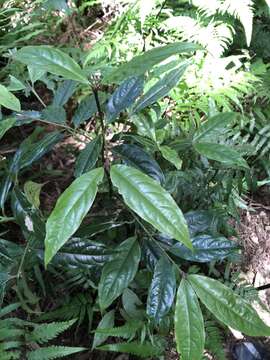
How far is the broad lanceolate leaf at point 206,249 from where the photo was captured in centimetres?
118

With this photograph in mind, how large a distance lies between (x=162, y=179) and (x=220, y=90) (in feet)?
4.52

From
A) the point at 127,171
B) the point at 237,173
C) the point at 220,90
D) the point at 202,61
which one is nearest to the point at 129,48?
the point at 202,61

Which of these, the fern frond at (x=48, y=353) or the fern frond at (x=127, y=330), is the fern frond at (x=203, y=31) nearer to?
the fern frond at (x=127, y=330)

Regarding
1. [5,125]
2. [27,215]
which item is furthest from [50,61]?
[27,215]

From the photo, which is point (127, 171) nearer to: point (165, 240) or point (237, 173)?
point (165, 240)

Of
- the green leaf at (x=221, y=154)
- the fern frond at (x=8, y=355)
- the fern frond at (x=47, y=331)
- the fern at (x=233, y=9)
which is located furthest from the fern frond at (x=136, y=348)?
the fern at (x=233, y=9)

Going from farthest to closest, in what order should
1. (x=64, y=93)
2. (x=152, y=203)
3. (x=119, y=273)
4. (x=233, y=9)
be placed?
(x=233, y=9)
(x=64, y=93)
(x=119, y=273)
(x=152, y=203)

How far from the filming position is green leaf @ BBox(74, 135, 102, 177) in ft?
3.46

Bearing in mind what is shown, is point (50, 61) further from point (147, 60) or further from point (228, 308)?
point (228, 308)

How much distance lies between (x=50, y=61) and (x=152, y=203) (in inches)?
14.0

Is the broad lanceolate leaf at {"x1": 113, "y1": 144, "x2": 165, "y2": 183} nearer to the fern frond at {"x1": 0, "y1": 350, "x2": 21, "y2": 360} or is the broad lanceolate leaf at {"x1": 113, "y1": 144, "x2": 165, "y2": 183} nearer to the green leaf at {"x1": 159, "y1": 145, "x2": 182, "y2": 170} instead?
the green leaf at {"x1": 159, "y1": 145, "x2": 182, "y2": 170}

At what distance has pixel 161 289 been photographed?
1.09 metres

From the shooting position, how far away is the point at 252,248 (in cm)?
208

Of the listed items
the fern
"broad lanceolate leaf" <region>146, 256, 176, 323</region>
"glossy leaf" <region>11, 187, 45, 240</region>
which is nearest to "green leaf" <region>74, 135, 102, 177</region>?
"glossy leaf" <region>11, 187, 45, 240</region>
